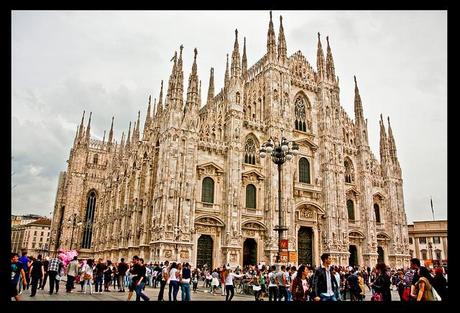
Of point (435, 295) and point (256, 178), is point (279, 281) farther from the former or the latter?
point (256, 178)

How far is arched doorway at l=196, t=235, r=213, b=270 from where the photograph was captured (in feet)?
89.1

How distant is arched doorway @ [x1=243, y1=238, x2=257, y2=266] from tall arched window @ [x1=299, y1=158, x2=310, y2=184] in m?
8.10

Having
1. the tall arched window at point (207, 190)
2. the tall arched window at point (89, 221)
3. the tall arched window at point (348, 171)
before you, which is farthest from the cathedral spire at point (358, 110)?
the tall arched window at point (89, 221)

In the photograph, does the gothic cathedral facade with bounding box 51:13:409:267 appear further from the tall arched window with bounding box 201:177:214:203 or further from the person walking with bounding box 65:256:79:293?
the person walking with bounding box 65:256:79:293

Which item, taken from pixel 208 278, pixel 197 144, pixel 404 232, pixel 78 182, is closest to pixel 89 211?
pixel 78 182

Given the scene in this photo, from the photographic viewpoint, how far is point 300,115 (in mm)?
36000

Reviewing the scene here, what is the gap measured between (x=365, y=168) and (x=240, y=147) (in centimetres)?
1514

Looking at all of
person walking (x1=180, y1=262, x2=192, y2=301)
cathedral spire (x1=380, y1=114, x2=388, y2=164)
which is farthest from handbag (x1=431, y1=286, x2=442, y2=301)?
cathedral spire (x1=380, y1=114, x2=388, y2=164)

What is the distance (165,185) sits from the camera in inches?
1019

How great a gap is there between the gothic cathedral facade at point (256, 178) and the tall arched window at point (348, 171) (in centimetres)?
11

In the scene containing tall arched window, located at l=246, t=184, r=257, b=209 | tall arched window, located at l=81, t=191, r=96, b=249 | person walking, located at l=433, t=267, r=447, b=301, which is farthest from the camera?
tall arched window, located at l=81, t=191, r=96, b=249

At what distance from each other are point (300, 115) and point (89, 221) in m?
38.9

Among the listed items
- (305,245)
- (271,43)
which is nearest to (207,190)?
(305,245)
